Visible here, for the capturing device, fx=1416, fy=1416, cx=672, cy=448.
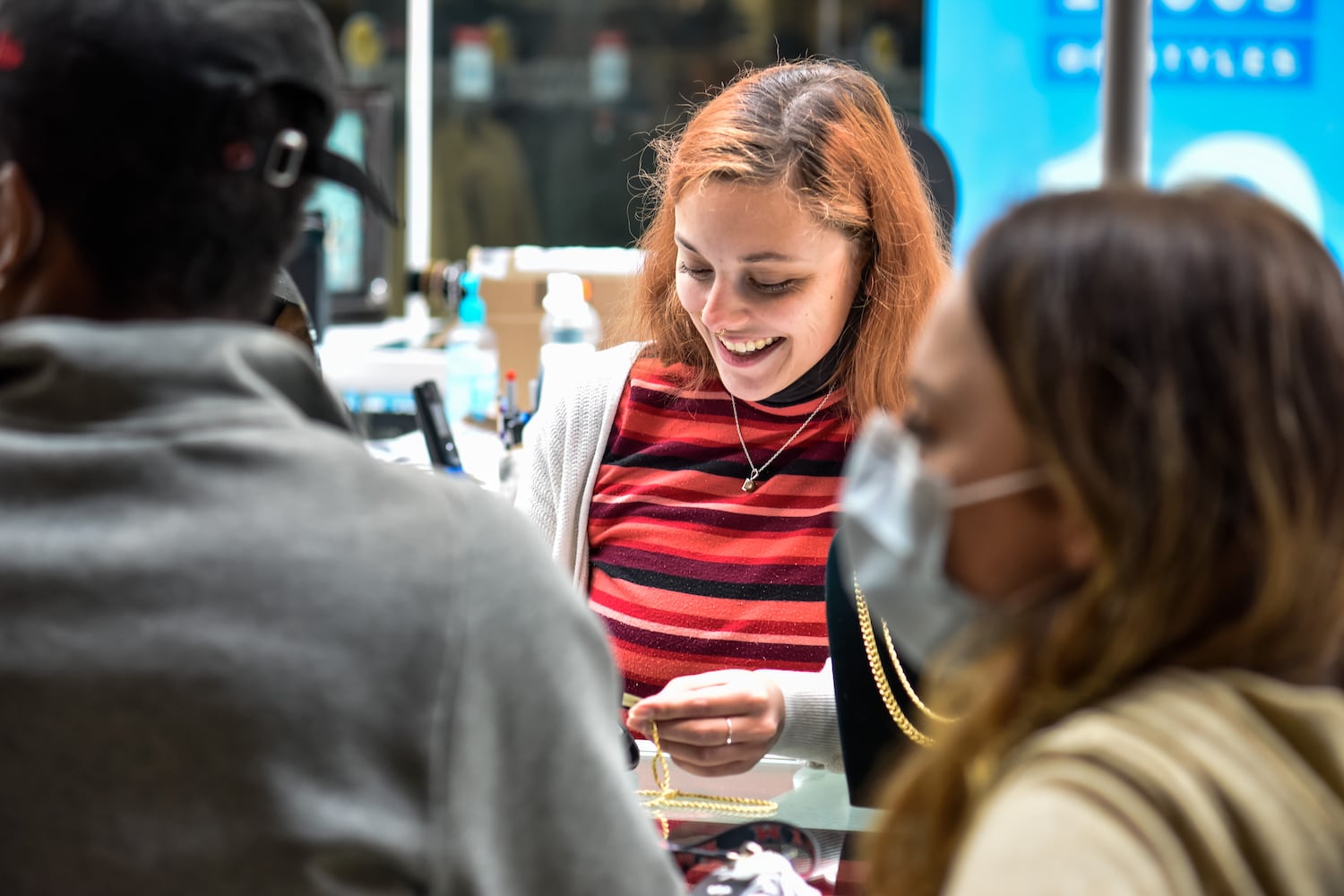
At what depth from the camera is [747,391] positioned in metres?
1.79

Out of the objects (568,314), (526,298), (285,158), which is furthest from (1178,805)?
(526,298)

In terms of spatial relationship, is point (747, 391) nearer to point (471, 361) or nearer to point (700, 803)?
point (700, 803)

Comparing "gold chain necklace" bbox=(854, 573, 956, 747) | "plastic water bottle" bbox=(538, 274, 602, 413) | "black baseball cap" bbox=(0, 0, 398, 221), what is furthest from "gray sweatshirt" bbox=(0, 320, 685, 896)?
"plastic water bottle" bbox=(538, 274, 602, 413)

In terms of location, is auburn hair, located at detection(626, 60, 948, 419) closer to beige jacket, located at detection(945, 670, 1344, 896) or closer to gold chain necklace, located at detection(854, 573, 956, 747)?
gold chain necklace, located at detection(854, 573, 956, 747)

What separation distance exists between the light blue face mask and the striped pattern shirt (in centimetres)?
80

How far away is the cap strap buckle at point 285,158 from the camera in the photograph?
0.83 metres

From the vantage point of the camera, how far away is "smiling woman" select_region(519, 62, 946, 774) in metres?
1.71

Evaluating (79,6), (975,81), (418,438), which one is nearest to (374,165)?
(418,438)

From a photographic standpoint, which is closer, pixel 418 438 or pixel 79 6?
pixel 79 6

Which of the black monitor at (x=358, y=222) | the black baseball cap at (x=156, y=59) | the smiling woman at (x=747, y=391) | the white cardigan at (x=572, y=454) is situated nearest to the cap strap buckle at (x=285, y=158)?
the black baseball cap at (x=156, y=59)

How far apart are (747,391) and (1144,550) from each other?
1.08m

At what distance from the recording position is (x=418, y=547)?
29.5 inches

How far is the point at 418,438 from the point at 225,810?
2.31m

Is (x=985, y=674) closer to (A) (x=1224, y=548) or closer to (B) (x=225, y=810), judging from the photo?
(A) (x=1224, y=548)
